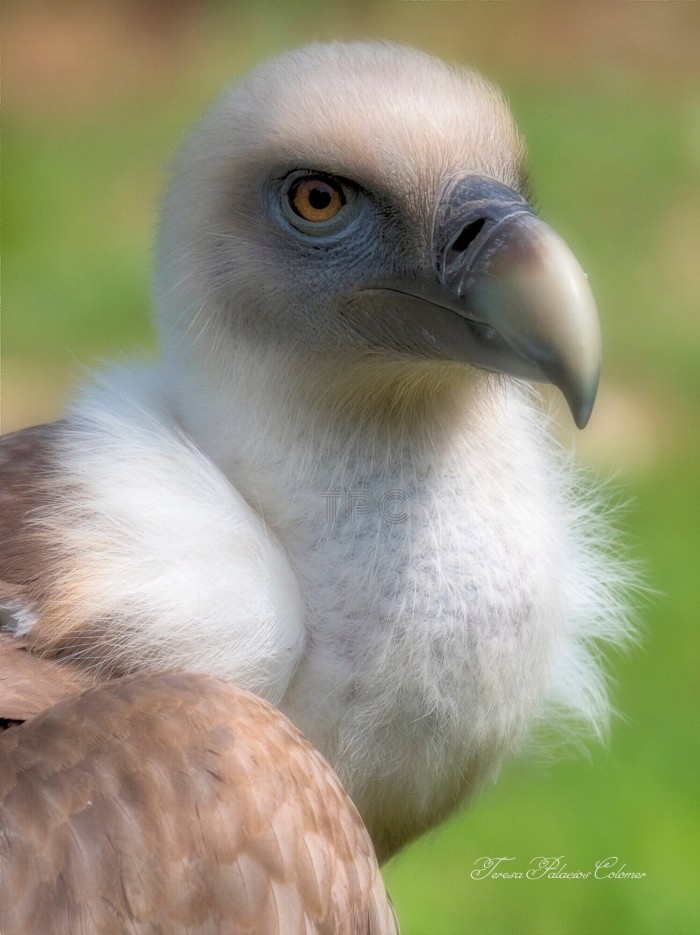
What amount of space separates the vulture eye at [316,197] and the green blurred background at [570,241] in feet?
6.36

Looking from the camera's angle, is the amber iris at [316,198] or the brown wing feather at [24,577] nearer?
the brown wing feather at [24,577]

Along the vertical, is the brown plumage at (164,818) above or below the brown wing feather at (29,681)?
below

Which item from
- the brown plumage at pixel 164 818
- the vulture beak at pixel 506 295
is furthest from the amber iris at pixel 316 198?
the brown plumage at pixel 164 818

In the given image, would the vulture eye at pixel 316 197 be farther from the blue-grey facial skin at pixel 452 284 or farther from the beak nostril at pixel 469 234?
the beak nostril at pixel 469 234

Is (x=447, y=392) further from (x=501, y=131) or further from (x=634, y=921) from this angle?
(x=634, y=921)

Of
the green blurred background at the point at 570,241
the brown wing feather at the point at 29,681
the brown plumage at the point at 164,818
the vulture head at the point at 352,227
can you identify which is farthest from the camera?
the green blurred background at the point at 570,241

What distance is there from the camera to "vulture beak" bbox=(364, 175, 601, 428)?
1.63 meters

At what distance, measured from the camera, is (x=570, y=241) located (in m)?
6.20

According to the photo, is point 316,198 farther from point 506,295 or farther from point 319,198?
point 506,295
